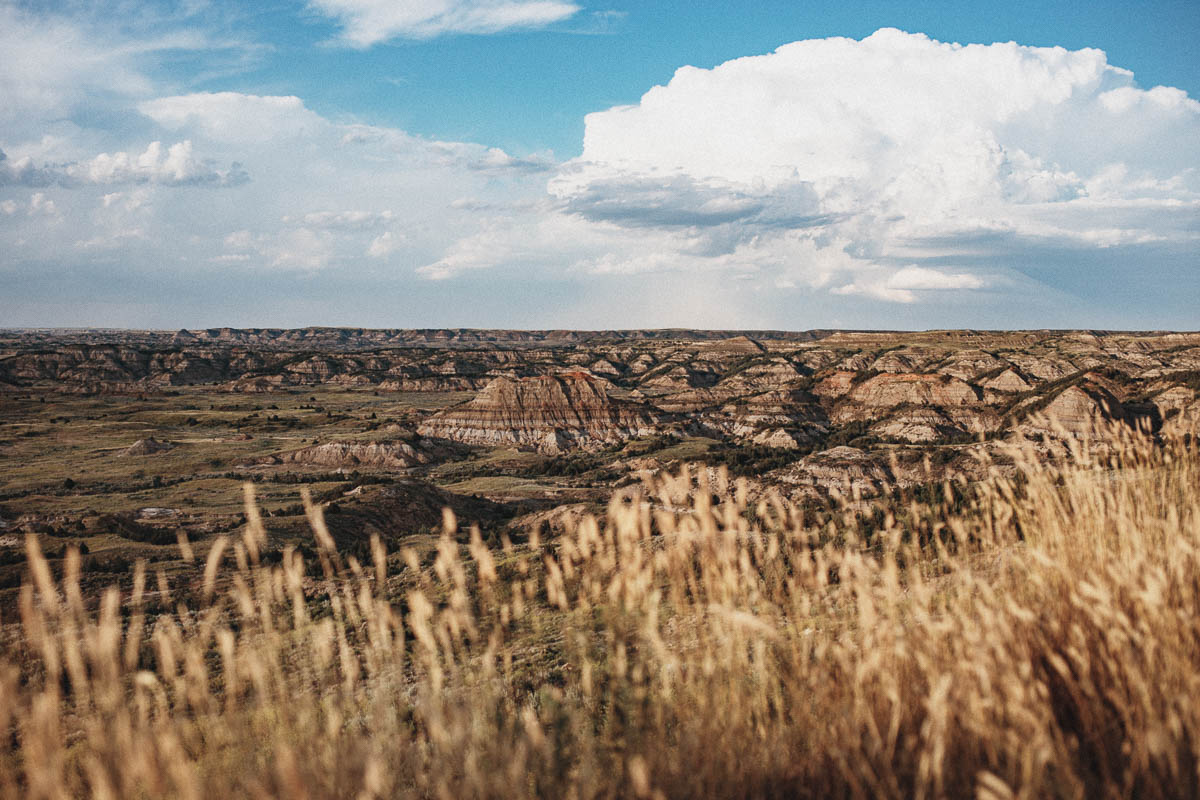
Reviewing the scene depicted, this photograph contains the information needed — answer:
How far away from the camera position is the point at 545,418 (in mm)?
83250

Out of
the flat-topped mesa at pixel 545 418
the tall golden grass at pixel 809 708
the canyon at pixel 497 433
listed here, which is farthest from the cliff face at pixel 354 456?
the tall golden grass at pixel 809 708

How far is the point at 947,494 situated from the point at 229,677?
5.25m

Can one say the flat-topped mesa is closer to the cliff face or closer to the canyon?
the canyon

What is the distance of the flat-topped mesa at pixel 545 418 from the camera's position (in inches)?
3164

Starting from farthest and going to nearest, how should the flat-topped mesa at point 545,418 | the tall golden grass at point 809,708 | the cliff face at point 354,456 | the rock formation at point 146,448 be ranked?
1. the flat-topped mesa at point 545,418
2. the cliff face at point 354,456
3. the rock formation at point 146,448
4. the tall golden grass at point 809,708

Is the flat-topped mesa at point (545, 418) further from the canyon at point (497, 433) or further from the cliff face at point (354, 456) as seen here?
the cliff face at point (354, 456)

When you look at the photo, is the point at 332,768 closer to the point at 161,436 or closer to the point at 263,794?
the point at 263,794

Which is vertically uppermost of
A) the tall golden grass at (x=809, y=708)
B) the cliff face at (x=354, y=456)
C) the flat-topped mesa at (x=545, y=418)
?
the tall golden grass at (x=809, y=708)

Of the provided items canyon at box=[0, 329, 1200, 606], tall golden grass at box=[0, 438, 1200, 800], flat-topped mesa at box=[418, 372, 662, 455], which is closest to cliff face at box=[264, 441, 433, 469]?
canyon at box=[0, 329, 1200, 606]

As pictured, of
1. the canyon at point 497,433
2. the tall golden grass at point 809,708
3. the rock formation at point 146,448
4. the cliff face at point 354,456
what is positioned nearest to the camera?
the tall golden grass at point 809,708

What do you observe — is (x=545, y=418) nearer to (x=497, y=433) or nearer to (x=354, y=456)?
(x=497, y=433)

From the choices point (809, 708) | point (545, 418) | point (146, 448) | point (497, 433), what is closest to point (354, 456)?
point (497, 433)

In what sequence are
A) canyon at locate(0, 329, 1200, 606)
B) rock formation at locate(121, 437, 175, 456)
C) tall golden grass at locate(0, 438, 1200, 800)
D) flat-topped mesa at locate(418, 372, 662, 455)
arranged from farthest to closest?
flat-topped mesa at locate(418, 372, 662, 455) → rock formation at locate(121, 437, 175, 456) → canyon at locate(0, 329, 1200, 606) → tall golden grass at locate(0, 438, 1200, 800)

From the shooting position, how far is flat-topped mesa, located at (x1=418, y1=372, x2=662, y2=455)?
80375mm
